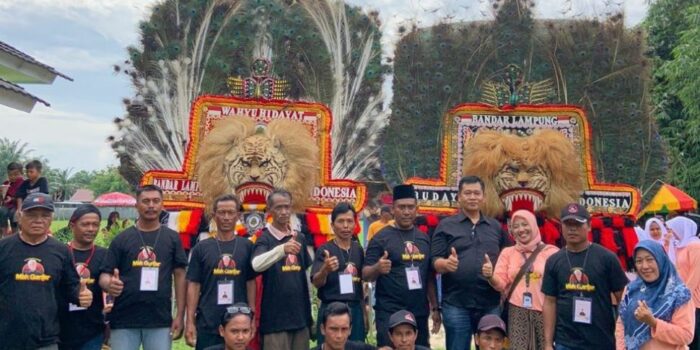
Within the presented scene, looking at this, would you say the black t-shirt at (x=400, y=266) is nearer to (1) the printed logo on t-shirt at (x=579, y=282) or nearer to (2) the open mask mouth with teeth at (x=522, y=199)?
(1) the printed logo on t-shirt at (x=579, y=282)

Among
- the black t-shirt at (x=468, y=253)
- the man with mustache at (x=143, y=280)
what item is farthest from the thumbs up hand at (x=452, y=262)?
the man with mustache at (x=143, y=280)

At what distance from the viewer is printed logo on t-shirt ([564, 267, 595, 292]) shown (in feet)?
14.8

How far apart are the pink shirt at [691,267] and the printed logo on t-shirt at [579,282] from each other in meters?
1.67

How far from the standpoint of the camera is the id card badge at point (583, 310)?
177 inches

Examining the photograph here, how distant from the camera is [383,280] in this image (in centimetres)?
519

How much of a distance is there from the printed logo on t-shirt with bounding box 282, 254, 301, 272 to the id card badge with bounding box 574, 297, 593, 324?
1912 millimetres

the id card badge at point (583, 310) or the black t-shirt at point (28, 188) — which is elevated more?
A: the black t-shirt at point (28, 188)

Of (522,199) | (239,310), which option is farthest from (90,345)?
(522,199)

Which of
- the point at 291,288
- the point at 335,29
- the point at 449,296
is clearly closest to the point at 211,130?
the point at 335,29

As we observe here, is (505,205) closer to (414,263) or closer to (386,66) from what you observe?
(414,263)

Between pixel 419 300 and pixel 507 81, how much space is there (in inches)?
129

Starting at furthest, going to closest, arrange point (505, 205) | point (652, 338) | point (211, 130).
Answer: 1. point (211, 130)
2. point (505, 205)
3. point (652, 338)

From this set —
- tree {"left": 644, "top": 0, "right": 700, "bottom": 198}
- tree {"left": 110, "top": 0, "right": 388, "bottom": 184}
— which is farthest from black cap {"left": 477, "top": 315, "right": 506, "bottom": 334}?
tree {"left": 644, "top": 0, "right": 700, "bottom": 198}

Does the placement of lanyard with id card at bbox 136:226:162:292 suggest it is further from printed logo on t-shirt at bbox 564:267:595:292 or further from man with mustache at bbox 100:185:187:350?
printed logo on t-shirt at bbox 564:267:595:292
